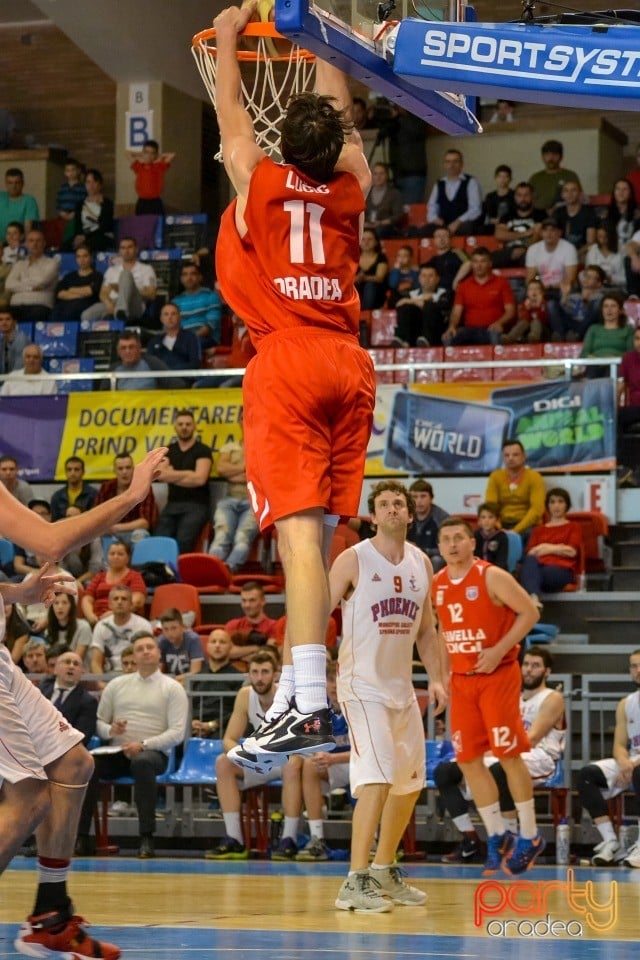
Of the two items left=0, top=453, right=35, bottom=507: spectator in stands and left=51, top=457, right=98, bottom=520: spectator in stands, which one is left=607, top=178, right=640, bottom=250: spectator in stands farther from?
left=0, top=453, right=35, bottom=507: spectator in stands

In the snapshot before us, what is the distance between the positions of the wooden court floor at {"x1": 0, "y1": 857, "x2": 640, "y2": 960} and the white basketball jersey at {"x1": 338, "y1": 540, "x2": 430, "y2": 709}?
1230 millimetres

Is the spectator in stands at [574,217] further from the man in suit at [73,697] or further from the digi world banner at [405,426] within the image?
the man in suit at [73,697]

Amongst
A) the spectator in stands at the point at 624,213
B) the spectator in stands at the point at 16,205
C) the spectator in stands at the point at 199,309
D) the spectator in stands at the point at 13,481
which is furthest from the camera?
the spectator in stands at the point at 16,205

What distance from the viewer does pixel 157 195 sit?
2189cm

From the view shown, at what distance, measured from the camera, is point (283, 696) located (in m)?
5.45

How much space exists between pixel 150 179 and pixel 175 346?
456 centimetres

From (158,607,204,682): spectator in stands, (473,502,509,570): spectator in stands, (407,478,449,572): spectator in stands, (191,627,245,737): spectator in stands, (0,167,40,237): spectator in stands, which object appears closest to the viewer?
(191,627,245,737): spectator in stands

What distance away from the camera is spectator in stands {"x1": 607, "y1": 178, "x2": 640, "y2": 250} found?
18453 millimetres

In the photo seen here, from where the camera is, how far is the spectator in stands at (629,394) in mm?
15680

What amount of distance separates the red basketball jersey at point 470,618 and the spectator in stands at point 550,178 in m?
10.4

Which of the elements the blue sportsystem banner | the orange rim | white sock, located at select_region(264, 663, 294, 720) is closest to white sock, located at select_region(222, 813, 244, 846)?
white sock, located at select_region(264, 663, 294, 720)

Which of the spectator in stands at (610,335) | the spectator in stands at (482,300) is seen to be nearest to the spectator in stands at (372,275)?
the spectator in stands at (482,300)

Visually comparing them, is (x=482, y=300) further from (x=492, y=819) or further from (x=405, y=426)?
(x=492, y=819)

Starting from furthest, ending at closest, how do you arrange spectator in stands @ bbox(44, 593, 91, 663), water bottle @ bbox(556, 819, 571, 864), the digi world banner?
the digi world banner
spectator in stands @ bbox(44, 593, 91, 663)
water bottle @ bbox(556, 819, 571, 864)
